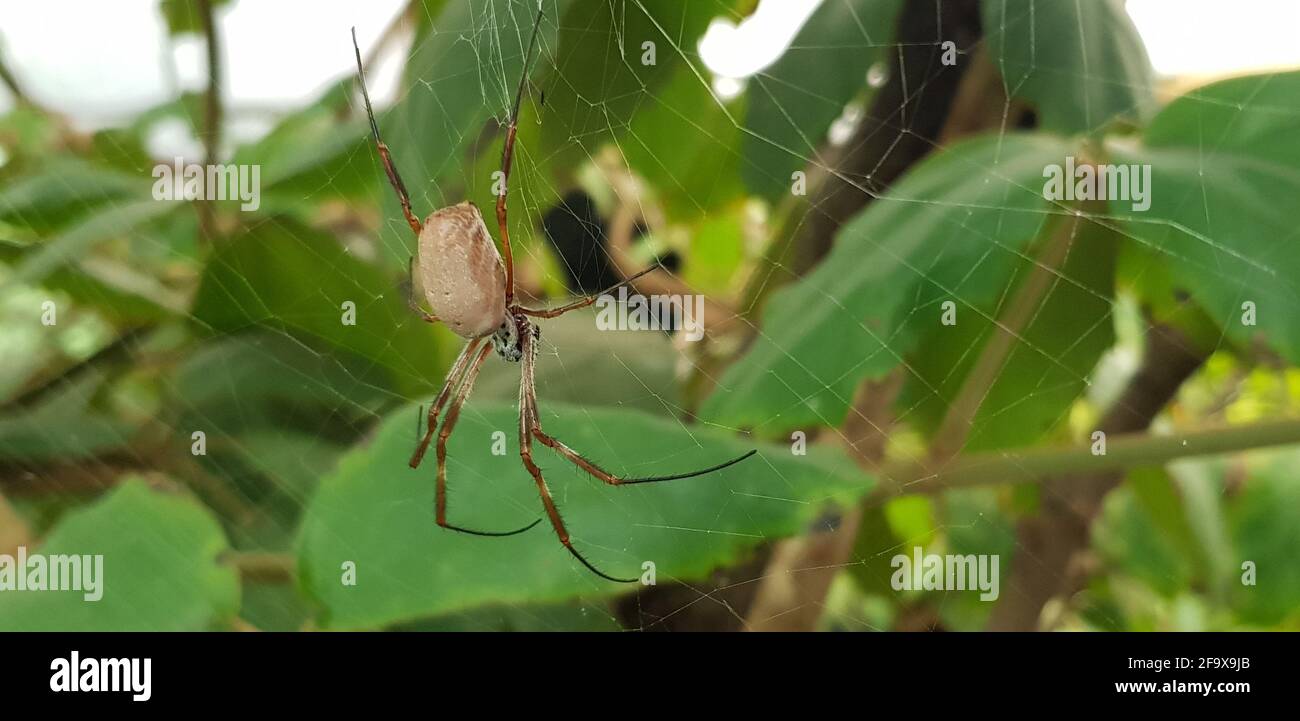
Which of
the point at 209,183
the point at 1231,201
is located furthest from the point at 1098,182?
the point at 209,183

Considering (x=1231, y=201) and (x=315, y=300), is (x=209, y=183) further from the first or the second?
(x=1231, y=201)

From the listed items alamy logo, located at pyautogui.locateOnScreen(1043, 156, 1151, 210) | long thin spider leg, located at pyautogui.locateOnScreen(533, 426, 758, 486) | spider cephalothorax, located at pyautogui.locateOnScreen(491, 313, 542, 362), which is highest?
alamy logo, located at pyautogui.locateOnScreen(1043, 156, 1151, 210)

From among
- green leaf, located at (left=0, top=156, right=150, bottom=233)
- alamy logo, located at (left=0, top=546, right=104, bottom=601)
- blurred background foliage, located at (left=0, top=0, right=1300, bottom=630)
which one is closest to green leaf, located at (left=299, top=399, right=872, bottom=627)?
blurred background foliage, located at (left=0, top=0, right=1300, bottom=630)

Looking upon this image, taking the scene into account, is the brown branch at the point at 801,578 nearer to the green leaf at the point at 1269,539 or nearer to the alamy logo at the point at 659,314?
the alamy logo at the point at 659,314

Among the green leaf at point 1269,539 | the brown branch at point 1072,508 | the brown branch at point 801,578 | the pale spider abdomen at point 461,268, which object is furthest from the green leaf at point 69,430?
the green leaf at point 1269,539

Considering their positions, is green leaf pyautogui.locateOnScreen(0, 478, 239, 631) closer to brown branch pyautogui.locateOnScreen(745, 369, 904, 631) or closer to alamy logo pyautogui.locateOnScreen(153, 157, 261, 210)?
alamy logo pyautogui.locateOnScreen(153, 157, 261, 210)
